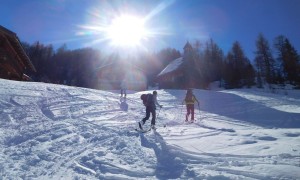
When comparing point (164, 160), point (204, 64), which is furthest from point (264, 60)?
point (164, 160)

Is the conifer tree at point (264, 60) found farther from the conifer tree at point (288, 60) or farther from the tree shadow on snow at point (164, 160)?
the tree shadow on snow at point (164, 160)

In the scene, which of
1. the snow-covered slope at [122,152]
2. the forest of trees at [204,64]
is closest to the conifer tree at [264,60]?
the forest of trees at [204,64]

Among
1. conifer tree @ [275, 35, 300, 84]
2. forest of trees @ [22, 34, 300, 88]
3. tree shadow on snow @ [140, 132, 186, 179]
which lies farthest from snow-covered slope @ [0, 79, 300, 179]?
conifer tree @ [275, 35, 300, 84]

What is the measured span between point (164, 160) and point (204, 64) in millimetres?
66179

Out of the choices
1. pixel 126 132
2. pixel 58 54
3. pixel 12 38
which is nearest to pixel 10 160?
pixel 126 132

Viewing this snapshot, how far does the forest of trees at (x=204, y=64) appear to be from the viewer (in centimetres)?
5034

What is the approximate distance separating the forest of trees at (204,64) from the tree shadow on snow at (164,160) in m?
37.1

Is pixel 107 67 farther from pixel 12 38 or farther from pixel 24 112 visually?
pixel 24 112

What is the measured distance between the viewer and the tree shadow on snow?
5141 mm

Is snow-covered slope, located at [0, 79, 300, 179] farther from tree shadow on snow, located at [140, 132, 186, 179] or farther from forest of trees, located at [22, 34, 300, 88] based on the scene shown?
forest of trees, located at [22, 34, 300, 88]

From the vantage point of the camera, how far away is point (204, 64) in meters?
69.8

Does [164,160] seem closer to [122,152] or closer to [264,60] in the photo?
[122,152]

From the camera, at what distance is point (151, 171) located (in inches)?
208

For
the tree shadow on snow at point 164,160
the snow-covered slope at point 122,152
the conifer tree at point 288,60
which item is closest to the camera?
the snow-covered slope at point 122,152
